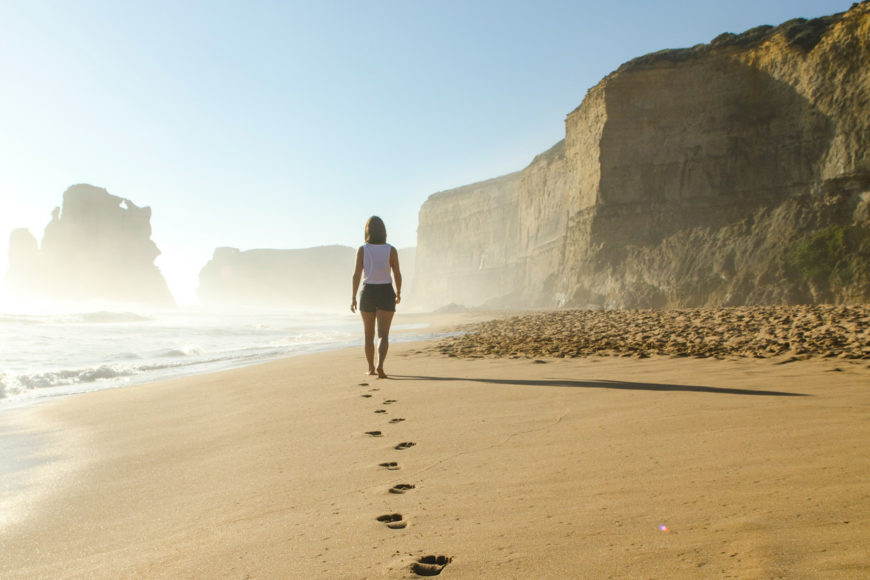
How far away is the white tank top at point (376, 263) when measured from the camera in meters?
5.85

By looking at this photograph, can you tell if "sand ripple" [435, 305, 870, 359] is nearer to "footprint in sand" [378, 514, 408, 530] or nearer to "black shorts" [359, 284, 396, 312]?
"black shorts" [359, 284, 396, 312]

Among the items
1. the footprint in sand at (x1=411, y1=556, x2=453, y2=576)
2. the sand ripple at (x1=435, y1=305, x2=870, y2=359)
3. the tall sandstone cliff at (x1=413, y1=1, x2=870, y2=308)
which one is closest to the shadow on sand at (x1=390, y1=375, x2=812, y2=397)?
the sand ripple at (x1=435, y1=305, x2=870, y2=359)

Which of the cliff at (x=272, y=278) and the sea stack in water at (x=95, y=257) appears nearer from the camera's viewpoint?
the sea stack in water at (x=95, y=257)

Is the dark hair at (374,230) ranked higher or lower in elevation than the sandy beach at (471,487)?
higher

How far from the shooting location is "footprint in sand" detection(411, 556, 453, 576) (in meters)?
1.36

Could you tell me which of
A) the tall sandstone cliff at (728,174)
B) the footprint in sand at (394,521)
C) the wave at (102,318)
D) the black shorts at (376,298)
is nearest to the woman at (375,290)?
the black shorts at (376,298)

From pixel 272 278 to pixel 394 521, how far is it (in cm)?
15704

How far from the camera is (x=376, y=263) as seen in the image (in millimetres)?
5852

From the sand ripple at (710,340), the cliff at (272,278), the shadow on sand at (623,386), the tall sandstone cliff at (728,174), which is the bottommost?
the shadow on sand at (623,386)

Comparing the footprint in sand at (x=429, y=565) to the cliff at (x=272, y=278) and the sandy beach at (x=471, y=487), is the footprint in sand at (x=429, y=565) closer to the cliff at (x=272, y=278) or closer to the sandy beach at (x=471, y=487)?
the sandy beach at (x=471, y=487)

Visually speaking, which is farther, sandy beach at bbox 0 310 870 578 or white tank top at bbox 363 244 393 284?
white tank top at bbox 363 244 393 284

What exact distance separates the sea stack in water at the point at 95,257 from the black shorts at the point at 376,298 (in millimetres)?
89993

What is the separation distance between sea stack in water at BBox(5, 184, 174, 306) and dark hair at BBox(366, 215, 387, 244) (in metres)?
89.9

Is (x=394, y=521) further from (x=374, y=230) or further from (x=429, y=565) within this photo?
(x=374, y=230)
